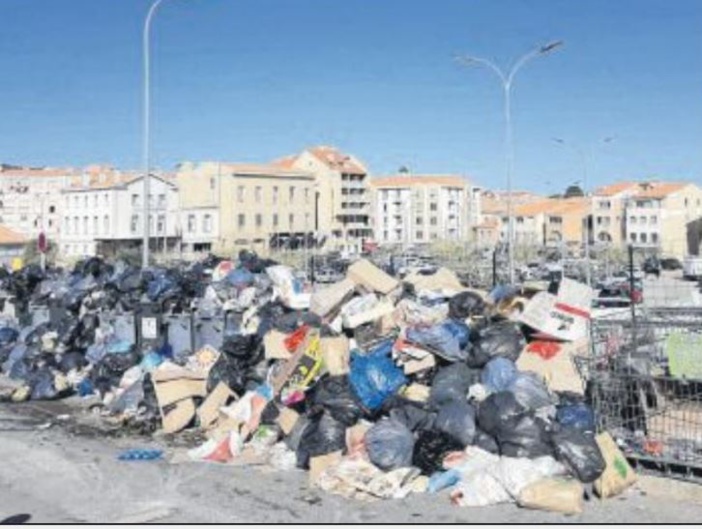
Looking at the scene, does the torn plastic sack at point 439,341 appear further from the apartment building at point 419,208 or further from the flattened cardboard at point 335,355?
the apartment building at point 419,208

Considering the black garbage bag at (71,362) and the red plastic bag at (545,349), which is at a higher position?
the red plastic bag at (545,349)

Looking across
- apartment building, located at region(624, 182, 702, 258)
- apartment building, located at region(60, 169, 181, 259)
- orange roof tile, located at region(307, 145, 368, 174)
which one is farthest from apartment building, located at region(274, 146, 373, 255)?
apartment building, located at region(624, 182, 702, 258)

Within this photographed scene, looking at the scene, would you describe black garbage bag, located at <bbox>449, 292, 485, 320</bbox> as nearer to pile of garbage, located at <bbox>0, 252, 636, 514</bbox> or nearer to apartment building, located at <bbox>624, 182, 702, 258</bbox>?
pile of garbage, located at <bbox>0, 252, 636, 514</bbox>

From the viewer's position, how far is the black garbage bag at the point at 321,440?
8.30 m

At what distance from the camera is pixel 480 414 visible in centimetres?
802

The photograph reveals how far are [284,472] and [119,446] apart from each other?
212 centimetres

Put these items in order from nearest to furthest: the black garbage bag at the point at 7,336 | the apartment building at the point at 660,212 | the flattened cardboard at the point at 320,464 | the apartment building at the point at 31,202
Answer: the flattened cardboard at the point at 320,464 → the black garbage bag at the point at 7,336 → the apartment building at the point at 660,212 → the apartment building at the point at 31,202

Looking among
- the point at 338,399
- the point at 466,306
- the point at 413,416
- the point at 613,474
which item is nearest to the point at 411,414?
the point at 413,416

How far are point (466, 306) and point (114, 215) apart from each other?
7073 centimetres

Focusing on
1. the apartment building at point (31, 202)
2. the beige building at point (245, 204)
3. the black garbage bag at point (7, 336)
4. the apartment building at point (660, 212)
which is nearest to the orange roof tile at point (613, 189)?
the apartment building at point (660, 212)

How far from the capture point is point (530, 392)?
8094mm

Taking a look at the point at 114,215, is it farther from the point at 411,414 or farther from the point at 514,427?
the point at 514,427

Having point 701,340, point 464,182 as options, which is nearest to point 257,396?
point 701,340

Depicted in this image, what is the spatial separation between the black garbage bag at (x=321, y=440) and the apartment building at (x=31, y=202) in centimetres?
9660
